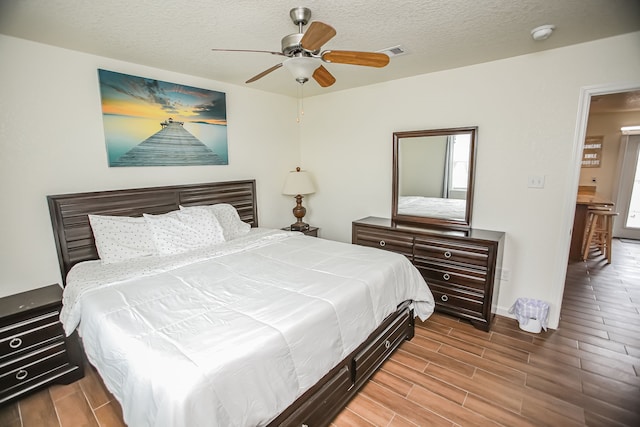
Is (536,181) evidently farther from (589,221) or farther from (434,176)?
(589,221)

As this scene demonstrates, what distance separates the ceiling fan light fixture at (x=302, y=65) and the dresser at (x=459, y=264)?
6.18ft

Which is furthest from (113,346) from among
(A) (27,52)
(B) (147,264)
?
(A) (27,52)

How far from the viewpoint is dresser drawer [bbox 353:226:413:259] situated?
311 centimetres

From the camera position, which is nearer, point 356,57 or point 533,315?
point 356,57

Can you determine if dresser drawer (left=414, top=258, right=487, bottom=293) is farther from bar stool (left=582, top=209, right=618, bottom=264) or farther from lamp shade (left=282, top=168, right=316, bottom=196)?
bar stool (left=582, top=209, right=618, bottom=264)

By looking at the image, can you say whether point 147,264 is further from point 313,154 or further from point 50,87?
point 313,154

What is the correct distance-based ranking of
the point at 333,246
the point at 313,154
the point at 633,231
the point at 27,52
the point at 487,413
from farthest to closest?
the point at 633,231 → the point at 313,154 → the point at 333,246 → the point at 27,52 → the point at 487,413

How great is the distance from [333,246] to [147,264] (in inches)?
61.8

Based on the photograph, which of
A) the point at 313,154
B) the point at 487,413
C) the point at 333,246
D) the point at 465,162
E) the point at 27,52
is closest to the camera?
the point at 487,413

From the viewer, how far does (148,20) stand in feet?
6.31

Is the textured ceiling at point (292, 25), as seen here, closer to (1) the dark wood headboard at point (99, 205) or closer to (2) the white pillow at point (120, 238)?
(1) the dark wood headboard at point (99, 205)

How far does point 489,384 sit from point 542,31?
251 centimetres

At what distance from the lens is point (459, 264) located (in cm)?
280

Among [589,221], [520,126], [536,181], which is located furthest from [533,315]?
[589,221]
